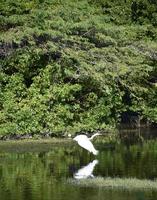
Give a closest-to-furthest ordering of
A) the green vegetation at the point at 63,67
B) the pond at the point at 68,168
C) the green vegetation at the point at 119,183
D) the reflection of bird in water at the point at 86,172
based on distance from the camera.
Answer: the pond at the point at 68,168
the green vegetation at the point at 119,183
the reflection of bird in water at the point at 86,172
the green vegetation at the point at 63,67

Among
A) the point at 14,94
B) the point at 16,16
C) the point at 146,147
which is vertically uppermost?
the point at 16,16

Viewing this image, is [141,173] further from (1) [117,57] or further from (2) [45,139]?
(1) [117,57]

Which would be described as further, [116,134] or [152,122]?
[152,122]

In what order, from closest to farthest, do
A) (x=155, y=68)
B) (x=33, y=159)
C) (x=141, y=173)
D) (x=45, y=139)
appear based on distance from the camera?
(x=141, y=173)
(x=33, y=159)
(x=45, y=139)
(x=155, y=68)

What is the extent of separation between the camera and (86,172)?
17.1 metres

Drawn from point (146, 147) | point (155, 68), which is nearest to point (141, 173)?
point (146, 147)

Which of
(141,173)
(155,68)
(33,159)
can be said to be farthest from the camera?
(155,68)

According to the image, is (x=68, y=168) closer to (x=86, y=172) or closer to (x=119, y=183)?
(x=86, y=172)

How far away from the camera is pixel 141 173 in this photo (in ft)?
55.3

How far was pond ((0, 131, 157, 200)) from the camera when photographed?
46.4ft

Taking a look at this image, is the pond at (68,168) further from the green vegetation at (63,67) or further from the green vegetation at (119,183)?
the green vegetation at (63,67)

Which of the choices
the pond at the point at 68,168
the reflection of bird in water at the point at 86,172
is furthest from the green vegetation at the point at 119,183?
the reflection of bird in water at the point at 86,172

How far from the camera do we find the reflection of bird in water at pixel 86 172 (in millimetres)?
16462

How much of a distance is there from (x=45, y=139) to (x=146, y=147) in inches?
178
